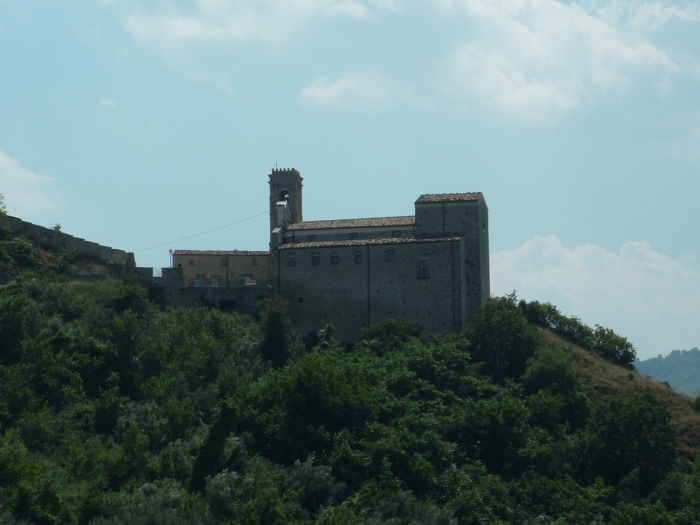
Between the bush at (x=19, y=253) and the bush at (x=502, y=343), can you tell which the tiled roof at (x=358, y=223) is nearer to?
the bush at (x=502, y=343)

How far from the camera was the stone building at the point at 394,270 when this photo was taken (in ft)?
163

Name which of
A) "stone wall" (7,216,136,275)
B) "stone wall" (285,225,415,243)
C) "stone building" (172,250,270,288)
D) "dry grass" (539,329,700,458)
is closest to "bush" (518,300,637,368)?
"dry grass" (539,329,700,458)

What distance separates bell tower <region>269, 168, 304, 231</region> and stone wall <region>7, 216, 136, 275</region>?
11.4 meters

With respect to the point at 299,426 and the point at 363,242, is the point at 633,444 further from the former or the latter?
the point at 363,242

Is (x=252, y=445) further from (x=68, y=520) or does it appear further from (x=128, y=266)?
(x=128, y=266)

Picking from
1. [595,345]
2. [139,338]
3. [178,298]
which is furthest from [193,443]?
[595,345]

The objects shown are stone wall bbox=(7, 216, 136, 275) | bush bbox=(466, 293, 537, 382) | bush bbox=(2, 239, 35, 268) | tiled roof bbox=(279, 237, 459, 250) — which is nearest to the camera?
bush bbox=(466, 293, 537, 382)

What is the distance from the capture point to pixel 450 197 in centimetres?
5191

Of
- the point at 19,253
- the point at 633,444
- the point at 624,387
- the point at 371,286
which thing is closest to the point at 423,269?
the point at 371,286

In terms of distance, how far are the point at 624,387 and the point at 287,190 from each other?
2626cm

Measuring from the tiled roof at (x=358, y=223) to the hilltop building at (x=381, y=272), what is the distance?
60mm

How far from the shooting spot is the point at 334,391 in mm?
38969

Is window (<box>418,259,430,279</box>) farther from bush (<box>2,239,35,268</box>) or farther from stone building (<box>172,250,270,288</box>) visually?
bush (<box>2,239,35,268</box>)

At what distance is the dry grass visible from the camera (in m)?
42.6
